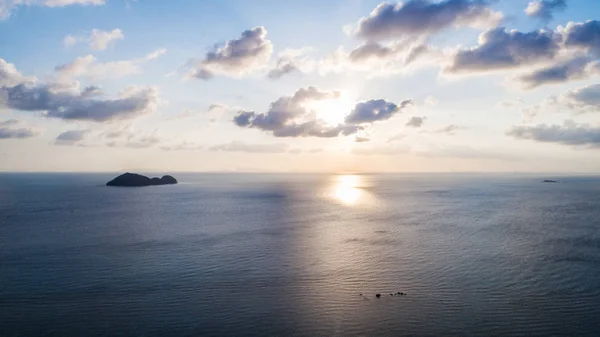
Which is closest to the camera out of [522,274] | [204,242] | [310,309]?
[310,309]

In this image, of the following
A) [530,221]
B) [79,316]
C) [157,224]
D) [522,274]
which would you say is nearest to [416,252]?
[522,274]

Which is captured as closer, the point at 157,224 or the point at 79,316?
the point at 79,316

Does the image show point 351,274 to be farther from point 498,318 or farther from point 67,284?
point 67,284

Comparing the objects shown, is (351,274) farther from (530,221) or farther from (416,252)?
(530,221)

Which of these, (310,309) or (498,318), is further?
(310,309)

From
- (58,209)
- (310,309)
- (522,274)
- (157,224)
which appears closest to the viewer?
(310,309)

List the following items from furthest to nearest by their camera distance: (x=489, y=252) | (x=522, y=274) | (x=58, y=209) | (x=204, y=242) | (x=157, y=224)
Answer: (x=58, y=209) < (x=157, y=224) < (x=204, y=242) < (x=489, y=252) < (x=522, y=274)

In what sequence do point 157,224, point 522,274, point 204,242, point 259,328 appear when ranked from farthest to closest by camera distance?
point 157,224, point 204,242, point 522,274, point 259,328

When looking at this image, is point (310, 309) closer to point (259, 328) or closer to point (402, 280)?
point (259, 328)

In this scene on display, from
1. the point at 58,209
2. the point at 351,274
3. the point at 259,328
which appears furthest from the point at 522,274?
the point at 58,209
